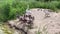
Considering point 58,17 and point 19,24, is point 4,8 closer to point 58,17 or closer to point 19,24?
point 19,24

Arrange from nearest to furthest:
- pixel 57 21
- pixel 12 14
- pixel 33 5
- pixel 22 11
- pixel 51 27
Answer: pixel 51 27 → pixel 57 21 → pixel 12 14 → pixel 22 11 → pixel 33 5

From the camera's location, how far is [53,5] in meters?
9.89

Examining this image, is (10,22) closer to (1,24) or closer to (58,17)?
(1,24)

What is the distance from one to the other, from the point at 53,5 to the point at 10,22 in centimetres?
326

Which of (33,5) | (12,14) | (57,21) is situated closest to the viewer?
(57,21)

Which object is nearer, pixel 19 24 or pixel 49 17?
pixel 19 24

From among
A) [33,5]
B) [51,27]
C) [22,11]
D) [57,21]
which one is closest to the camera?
[51,27]

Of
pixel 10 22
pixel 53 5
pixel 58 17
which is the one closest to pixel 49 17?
pixel 58 17

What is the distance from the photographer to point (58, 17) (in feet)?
24.3

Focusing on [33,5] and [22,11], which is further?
[33,5]

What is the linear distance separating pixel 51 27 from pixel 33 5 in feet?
11.6

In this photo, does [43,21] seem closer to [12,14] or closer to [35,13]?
[35,13]

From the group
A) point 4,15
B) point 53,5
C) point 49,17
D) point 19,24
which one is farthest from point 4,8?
point 53,5

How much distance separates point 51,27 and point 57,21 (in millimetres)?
585
